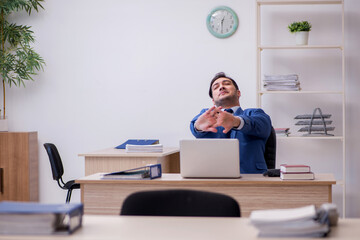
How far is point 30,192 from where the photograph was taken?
17.7 ft

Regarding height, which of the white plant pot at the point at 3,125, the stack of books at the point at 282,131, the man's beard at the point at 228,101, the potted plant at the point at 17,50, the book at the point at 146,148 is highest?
the potted plant at the point at 17,50

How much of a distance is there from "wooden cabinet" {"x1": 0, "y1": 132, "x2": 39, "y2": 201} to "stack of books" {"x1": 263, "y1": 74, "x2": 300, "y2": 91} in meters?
2.41

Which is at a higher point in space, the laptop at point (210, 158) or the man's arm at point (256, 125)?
the man's arm at point (256, 125)

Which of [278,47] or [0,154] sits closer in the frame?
[278,47]

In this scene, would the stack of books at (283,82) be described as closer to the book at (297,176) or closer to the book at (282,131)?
the book at (282,131)

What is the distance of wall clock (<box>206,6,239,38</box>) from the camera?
17.4ft

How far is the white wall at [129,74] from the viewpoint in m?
5.30

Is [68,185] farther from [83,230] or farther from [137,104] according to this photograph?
[83,230]

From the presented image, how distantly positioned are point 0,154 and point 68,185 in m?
0.91

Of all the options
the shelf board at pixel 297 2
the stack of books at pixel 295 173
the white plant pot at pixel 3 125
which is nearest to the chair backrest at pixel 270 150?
the stack of books at pixel 295 173

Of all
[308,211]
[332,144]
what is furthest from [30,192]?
[308,211]

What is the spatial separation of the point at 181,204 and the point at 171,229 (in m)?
0.27

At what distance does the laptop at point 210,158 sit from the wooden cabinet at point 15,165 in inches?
105

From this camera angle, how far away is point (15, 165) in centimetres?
530
